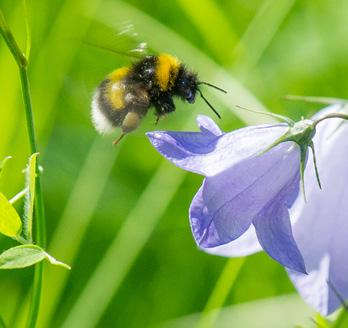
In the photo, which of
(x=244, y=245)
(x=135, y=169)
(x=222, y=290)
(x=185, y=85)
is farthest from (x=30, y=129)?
(x=135, y=169)

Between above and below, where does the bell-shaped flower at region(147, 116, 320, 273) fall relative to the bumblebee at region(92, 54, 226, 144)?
above

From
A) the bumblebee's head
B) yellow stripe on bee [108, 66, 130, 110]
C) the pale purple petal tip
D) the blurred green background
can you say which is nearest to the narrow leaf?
the pale purple petal tip

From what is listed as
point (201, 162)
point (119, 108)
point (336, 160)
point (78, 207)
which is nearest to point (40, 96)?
point (78, 207)

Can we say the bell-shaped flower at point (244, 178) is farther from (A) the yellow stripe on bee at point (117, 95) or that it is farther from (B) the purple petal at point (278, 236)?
(A) the yellow stripe on bee at point (117, 95)

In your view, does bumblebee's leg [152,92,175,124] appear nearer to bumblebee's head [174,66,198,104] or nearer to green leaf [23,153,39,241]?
bumblebee's head [174,66,198,104]

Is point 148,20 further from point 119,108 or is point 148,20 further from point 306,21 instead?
point 119,108

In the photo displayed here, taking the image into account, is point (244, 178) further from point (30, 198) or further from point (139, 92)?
point (139, 92)

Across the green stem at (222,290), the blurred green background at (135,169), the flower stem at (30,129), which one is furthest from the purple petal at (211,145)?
the blurred green background at (135,169)
